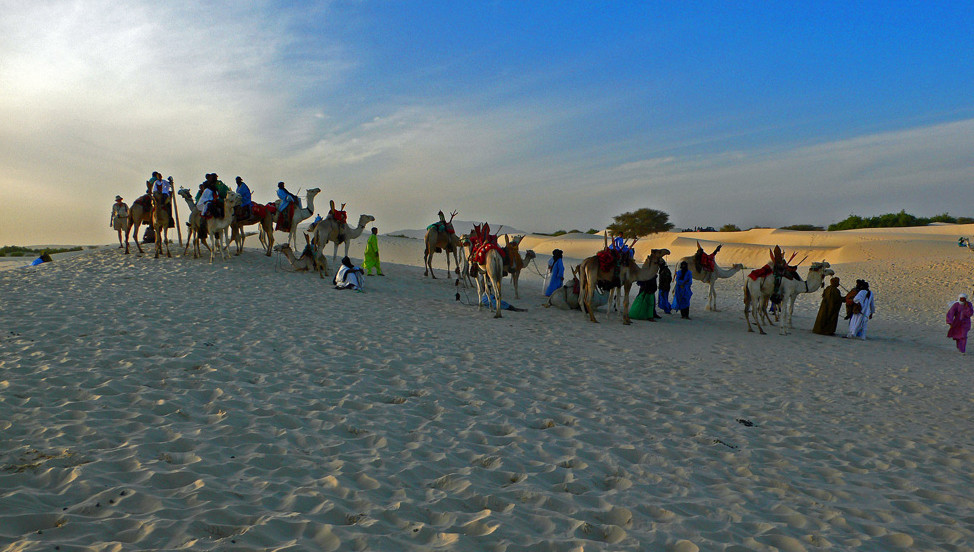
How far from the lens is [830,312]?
14906mm

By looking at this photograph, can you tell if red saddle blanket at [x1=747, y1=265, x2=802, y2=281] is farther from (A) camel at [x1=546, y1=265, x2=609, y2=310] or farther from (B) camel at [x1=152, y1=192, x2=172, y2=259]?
(B) camel at [x1=152, y1=192, x2=172, y2=259]

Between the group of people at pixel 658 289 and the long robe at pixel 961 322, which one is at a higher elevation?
the group of people at pixel 658 289

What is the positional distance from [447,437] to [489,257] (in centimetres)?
884

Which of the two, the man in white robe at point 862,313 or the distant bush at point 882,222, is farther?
the distant bush at point 882,222

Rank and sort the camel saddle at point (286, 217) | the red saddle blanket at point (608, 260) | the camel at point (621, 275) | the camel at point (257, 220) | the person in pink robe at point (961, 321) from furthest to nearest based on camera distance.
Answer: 1. the camel saddle at point (286, 217)
2. the camel at point (257, 220)
3. the camel at point (621, 275)
4. the red saddle blanket at point (608, 260)
5. the person in pink robe at point (961, 321)

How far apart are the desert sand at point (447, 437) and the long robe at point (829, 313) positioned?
2.58 metres

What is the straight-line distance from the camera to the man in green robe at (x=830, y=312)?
14883 mm

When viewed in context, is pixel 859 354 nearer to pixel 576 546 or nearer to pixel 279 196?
pixel 576 546

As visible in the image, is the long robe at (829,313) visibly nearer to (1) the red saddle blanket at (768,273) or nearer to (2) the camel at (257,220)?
(1) the red saddle blanket at (768,273)

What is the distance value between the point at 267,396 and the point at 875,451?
6.51 metres

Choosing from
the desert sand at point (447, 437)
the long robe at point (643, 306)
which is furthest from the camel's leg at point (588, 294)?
the desert sand at point (447, 437)

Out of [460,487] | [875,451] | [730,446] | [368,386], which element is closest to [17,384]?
[368,386]

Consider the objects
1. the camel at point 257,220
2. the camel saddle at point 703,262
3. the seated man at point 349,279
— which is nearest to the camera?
the seated man at point 349,279

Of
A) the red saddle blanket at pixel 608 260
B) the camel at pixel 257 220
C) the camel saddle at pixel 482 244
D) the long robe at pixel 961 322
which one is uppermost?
the camel at pixel 257 220
